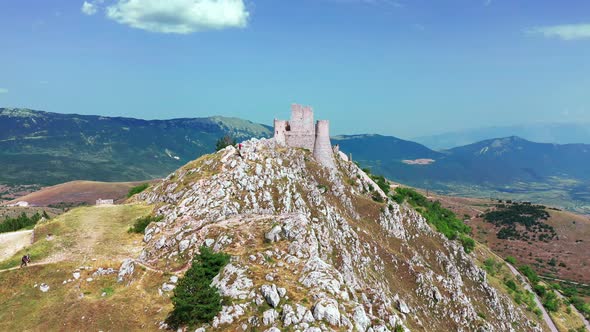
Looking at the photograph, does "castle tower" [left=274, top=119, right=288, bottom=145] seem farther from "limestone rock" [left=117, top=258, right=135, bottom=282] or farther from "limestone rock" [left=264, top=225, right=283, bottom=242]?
"limestone rock" [left=117, top=258, right=135, bottom=282]

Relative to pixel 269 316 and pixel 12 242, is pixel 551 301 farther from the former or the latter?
pixel 12 242

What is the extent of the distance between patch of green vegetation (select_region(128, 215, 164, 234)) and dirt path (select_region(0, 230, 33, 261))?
1713cm

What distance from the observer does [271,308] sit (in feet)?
151

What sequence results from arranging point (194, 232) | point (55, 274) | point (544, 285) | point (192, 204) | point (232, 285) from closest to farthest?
point (232, 285)
point (55, 274)
point (194, 232)
point (192, 204)
point (544, 285)

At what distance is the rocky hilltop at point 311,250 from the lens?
47562mm

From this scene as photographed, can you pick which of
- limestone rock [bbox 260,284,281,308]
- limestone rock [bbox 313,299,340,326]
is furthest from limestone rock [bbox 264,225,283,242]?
limestone rock [bbox 313,299,340,326]

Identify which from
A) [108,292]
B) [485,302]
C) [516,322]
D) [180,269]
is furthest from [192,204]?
[516,322]

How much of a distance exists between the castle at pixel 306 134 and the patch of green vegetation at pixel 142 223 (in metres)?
46.2

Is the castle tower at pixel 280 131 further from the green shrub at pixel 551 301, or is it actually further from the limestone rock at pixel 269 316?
the green shrub at pixel 551 301

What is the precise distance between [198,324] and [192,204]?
32.6m

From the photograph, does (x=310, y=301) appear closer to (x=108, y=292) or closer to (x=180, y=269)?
(x=180, y=269)

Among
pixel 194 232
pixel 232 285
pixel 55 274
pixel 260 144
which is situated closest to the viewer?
pixel 232 285

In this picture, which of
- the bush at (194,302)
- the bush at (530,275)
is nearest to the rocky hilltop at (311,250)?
the bush at (194,302)

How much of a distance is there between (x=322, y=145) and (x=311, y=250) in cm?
5403
